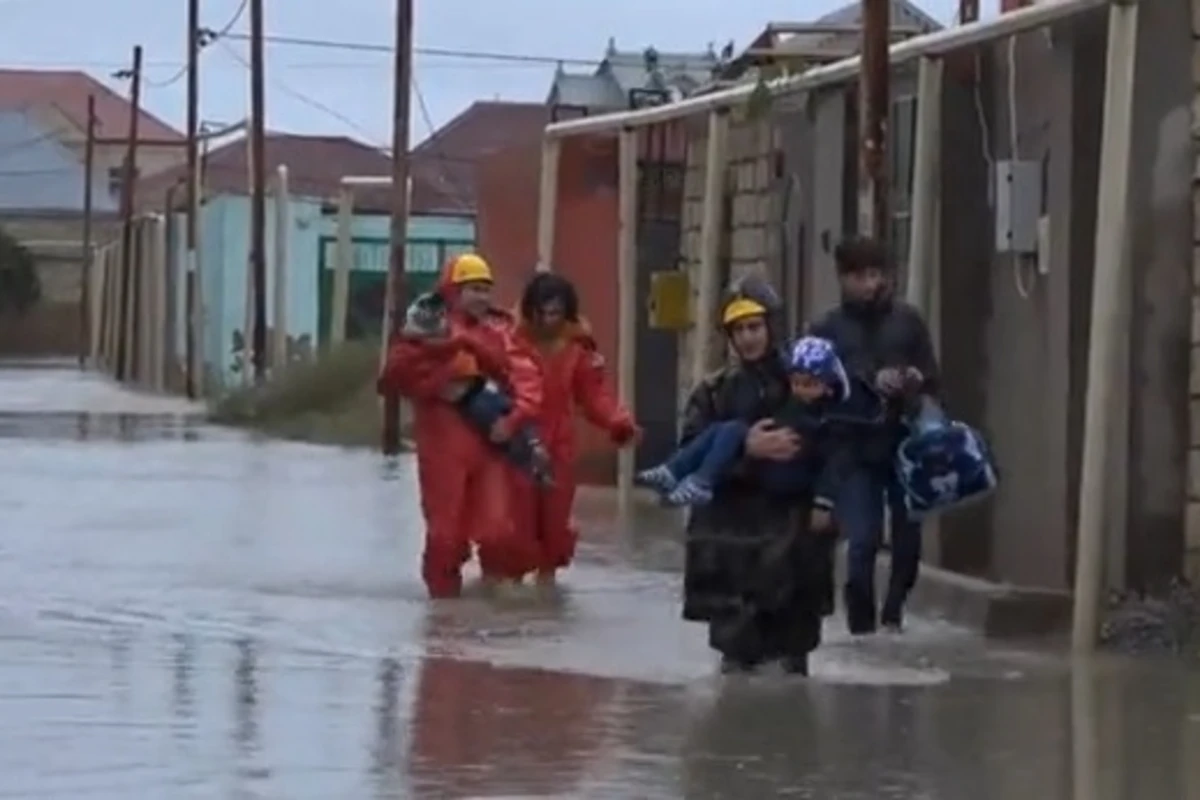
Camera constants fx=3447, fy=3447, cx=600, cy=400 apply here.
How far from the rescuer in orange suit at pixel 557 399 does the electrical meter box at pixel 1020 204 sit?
6.70 feet

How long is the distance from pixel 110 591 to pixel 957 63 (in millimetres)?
4616

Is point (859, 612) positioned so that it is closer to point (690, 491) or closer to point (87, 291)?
point (690, 491)

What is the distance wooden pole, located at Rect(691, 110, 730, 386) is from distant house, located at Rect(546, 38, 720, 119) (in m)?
5.63

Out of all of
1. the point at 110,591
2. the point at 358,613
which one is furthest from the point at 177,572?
the point at 358,613

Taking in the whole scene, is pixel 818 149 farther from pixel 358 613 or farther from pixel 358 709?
pixel 358 709

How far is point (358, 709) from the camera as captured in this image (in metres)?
11.6

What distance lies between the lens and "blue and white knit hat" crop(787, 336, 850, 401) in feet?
39.1

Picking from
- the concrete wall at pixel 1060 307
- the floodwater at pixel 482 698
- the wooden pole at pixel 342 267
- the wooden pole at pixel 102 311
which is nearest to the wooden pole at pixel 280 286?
the wooden pole at pixel 342 267

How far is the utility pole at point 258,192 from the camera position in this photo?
4281cm

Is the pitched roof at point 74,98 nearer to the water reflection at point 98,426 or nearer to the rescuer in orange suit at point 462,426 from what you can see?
the water reflection at point 98,426

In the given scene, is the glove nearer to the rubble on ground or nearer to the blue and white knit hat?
the rubble on ground

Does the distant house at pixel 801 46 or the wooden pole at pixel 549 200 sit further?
the wooden pole at pixel 549 200

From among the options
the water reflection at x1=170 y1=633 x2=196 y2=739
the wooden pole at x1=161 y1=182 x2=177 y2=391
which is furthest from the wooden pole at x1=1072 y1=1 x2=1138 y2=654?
the wooden pole at x1=161 y1=182 x2=177 y2=391

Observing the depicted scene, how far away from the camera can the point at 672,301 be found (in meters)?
21.9
